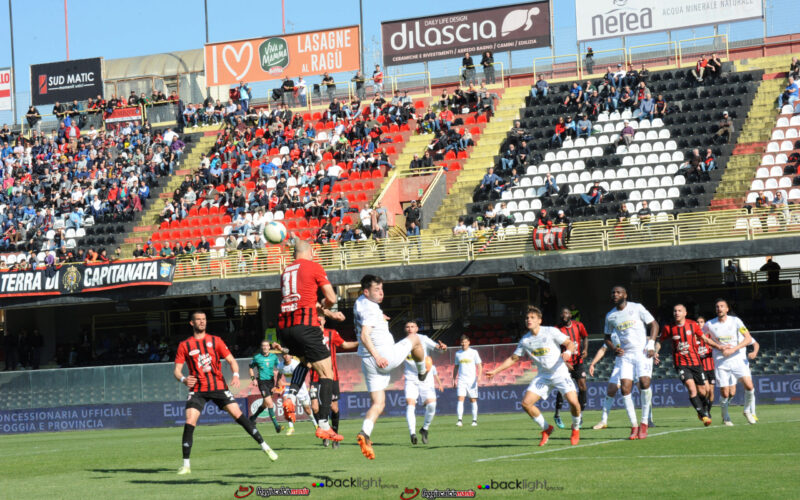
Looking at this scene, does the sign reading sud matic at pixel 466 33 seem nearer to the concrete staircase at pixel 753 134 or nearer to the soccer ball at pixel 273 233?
the concrete staircase at pixel 753 134

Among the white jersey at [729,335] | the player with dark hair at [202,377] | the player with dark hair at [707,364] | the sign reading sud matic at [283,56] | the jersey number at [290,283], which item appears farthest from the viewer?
the sign reading sud matic at [283,56]

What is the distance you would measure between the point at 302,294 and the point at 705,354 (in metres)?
10.4

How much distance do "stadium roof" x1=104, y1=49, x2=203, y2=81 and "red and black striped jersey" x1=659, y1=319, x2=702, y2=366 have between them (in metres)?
54.4

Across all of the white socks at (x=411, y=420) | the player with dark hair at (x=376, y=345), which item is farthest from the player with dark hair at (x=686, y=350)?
the player with dark hair at (x=376, y=345)

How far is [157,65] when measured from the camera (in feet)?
242

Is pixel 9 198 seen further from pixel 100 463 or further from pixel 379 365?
pixel 379 365

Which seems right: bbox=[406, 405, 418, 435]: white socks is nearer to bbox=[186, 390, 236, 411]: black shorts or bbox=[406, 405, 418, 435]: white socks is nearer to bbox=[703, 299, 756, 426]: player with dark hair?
bbox=[186, 390, 236, 411]: black shorts

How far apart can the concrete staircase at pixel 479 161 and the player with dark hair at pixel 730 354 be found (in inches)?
725

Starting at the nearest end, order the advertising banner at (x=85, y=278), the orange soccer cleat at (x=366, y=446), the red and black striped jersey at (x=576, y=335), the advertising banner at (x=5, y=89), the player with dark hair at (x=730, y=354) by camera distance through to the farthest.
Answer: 1. the orange soccer cleat at (x=366, y=446)
2. the player with dark hair at (x=730, y=354)
3. the red and black striped jersey at (x=576, y=335)
4. the advertising banner at (x=85, y=278)
5. the advertising banner at (x=5, y=89)

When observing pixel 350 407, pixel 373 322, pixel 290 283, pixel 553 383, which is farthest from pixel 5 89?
pixel 373 322

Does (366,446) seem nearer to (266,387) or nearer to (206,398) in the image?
(206,398)

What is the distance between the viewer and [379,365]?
1340 cm

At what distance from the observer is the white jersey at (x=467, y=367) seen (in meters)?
25.8

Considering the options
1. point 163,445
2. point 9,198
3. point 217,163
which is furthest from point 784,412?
point 9,198
